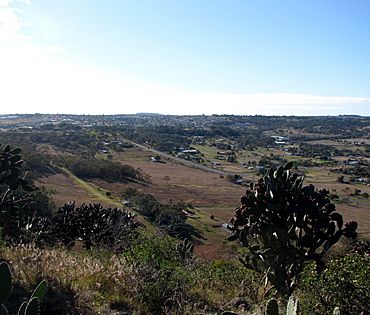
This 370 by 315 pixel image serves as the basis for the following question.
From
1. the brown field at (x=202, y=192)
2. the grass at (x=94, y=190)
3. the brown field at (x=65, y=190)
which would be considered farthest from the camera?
the grass at (x=94, y=190)

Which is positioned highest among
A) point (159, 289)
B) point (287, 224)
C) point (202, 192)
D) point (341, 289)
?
point (287, 224)

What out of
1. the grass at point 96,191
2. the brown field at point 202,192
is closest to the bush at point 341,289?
the brown field at point 202,192

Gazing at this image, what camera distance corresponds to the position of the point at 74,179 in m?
57.1

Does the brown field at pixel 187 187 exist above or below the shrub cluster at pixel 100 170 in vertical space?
below

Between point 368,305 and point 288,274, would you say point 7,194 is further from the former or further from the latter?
point 368,305

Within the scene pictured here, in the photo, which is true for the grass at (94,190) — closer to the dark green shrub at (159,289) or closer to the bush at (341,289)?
the dark green shrub at (159,289)

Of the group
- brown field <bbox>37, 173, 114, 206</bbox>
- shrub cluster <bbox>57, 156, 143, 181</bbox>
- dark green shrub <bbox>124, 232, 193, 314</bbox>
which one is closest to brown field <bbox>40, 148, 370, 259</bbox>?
brown field <bbox>37, 173, 114, 206</bbox>

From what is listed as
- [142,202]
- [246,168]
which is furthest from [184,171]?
[142,202]

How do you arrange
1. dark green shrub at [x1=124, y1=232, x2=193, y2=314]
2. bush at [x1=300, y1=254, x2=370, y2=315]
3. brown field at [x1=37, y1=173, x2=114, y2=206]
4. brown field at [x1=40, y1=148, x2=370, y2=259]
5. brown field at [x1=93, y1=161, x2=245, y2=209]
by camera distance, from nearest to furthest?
bush at [x1=300, y1=254, x2=370, y2=315] < dark green shrub at [x1=124, y1=232, x2=193, y2=314] < brown field at [x1=40, y1=148, x2=370, y2=259] < brown field at [x1=37, y1=173, x2=114, y2=206] < brown field at [x1=93, y1=161, x2=245, y2=209]

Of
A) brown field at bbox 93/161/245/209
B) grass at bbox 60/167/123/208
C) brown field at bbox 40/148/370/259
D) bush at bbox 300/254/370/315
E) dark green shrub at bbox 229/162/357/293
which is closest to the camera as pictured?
bush at bbox 300/254/370/315

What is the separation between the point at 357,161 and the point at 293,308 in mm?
105041

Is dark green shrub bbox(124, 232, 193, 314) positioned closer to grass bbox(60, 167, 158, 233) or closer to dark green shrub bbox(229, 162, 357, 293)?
dark green shrub bbox(229, 162, 357, 293)

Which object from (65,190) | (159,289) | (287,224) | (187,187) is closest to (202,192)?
(187,187)

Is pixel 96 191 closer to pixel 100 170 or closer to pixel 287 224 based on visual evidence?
pixel 100 170
